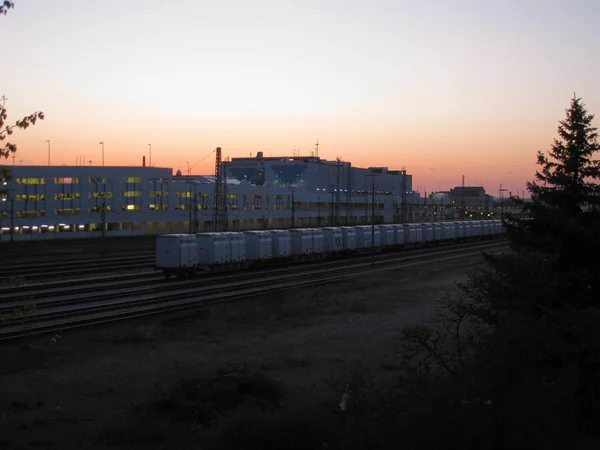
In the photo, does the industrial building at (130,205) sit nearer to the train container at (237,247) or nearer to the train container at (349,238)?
the train container at (349,238)

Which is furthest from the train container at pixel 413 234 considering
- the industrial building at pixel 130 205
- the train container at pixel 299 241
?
the train container at pixel 299 241

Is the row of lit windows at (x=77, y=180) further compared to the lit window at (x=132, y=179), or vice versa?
the lit window at (x=132, y=179)

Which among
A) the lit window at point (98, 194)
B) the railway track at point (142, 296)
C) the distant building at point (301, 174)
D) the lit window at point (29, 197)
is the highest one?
the distant building at point (301, 174)

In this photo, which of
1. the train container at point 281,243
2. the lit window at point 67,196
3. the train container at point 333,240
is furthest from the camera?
the lit window at point 67,196

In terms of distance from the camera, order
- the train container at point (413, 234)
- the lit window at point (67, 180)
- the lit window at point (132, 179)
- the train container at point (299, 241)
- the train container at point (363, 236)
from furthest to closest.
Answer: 1. the lit window at point (132, 179)
2. the lit window at point (67, 180)
3. the train container at point (413, 234)
4. the train container at point (363, 236)
5. the train container at point (299, 241)

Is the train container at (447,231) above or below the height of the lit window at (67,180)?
below

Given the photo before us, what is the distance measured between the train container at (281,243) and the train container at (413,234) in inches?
884

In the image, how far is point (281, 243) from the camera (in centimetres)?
4788

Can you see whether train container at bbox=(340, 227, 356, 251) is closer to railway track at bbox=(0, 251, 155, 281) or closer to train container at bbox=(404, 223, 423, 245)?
train container at bbox=(404, 223, 423, 245)

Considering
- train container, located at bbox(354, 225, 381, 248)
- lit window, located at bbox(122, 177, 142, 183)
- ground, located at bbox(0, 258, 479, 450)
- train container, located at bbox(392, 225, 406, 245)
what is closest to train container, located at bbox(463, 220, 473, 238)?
train container, located at bbox(392, 225, 406, 245)

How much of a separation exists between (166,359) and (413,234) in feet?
173

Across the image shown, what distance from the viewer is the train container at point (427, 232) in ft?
236

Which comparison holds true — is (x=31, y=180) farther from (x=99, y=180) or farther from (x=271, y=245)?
(x=271, y=245)

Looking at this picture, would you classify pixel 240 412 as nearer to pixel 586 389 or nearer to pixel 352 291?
pixel 586 389
